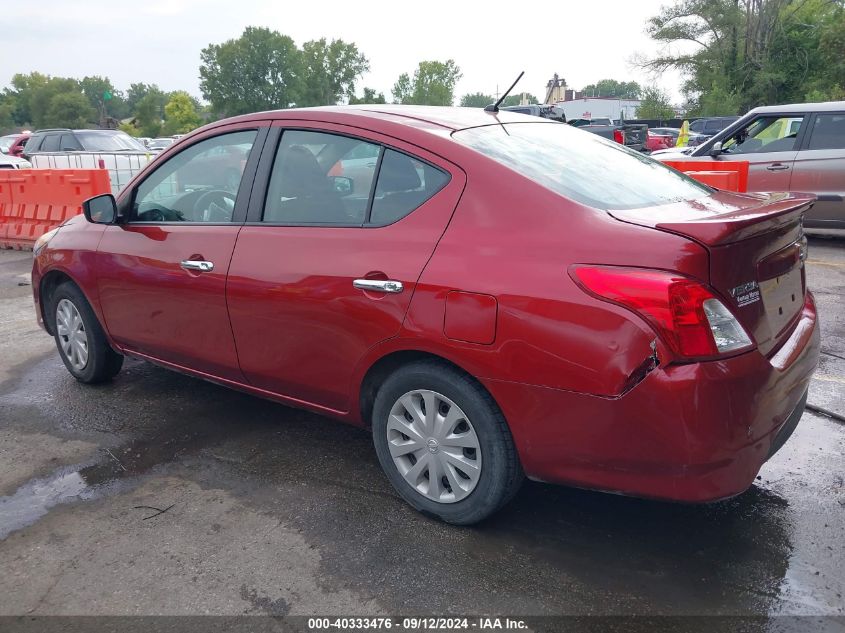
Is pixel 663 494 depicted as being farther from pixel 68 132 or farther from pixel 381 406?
pixel 68 132

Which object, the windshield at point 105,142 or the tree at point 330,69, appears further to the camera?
the tree at point 330,69

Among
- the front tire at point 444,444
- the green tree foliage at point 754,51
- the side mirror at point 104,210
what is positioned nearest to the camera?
the front tire at point 444,444

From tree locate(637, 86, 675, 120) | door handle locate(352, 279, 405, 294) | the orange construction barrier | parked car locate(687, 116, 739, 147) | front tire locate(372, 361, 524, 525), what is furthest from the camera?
tree locate(637, 86, 675, 120)

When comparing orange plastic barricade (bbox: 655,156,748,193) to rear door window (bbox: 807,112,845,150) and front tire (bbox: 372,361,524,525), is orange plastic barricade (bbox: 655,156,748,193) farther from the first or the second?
front tire (bbox: 372,361,524,525)

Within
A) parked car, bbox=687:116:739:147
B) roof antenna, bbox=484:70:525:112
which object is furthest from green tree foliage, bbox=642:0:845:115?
roof antenna, bbox=484:70:525:112

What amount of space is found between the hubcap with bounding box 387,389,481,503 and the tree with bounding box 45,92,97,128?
96.6 meters

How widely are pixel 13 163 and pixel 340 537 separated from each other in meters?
16.7

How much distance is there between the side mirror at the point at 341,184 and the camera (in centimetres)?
321

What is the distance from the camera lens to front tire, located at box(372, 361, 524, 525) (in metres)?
2.72

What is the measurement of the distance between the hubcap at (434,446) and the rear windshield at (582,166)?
952 mm

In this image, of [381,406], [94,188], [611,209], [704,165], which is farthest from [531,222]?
[94,188]

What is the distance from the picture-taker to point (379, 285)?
2.89 meters

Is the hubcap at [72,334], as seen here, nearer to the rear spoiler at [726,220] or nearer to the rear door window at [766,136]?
the rear spoiler at [726,220]

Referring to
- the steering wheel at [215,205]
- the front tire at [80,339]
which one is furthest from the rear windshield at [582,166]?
the front tire at [80,339]
